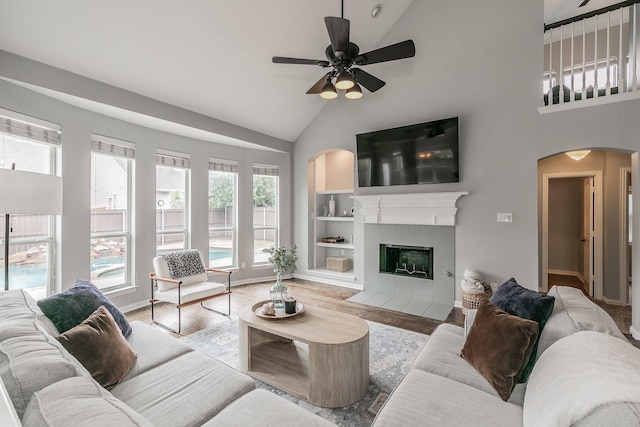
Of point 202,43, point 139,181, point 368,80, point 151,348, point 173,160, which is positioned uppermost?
point 202,43

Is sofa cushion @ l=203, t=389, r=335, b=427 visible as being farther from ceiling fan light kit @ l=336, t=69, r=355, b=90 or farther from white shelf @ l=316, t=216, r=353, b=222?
white shelf @ l=316, t=216, r=353, b=222

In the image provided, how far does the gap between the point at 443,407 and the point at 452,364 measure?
44 centimetres

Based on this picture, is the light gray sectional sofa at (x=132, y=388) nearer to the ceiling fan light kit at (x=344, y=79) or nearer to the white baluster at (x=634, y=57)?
the ceiling fan light kit at (x=344, y=79)

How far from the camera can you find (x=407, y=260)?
4.85 m

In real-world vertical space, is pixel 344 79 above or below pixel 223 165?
above

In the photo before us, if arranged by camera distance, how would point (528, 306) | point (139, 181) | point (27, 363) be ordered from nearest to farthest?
point (27, 363) → point (528, 306) → point (139, 181)

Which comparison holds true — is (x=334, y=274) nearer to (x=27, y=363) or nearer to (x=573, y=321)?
(x=573, y=321)

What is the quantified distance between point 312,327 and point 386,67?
4186 mm

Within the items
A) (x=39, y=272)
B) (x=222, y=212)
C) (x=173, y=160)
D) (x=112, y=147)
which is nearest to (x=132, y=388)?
(x=39, y=272)

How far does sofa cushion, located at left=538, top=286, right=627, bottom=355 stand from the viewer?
1482 millimetres

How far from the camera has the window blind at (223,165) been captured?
16.9 feet

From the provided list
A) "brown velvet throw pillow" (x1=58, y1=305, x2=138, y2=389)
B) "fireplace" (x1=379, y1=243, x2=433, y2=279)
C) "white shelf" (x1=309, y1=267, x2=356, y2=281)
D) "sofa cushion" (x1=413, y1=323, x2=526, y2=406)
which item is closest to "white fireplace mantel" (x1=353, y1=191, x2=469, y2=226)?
"fireplace" (x1=379, y1=243, x2=433, y2=279)

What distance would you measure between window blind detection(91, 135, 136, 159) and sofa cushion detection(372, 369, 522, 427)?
427 centimetres

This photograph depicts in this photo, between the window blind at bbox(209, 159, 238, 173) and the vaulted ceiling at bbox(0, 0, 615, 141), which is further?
the window blind at bbox(209, 159, 238, 173)
